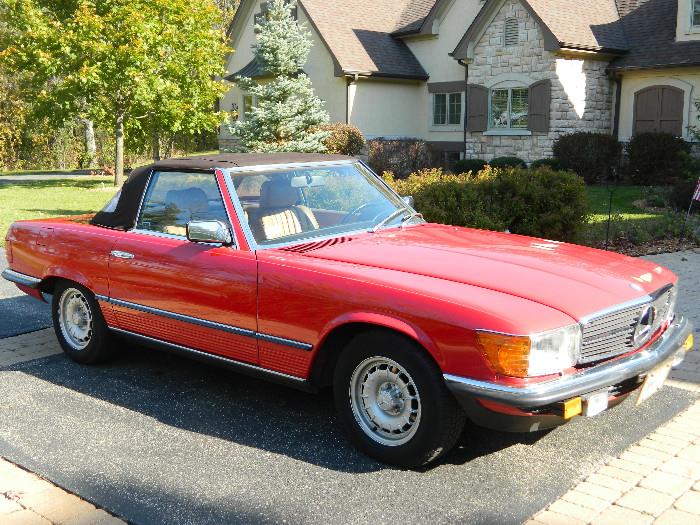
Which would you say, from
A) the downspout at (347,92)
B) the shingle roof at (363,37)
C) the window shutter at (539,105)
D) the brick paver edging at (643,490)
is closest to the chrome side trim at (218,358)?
the brick paver edging at (643,490)

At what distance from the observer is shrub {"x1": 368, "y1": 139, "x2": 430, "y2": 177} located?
23.7m

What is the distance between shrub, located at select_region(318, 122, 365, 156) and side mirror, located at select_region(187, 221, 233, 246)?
17642 mm

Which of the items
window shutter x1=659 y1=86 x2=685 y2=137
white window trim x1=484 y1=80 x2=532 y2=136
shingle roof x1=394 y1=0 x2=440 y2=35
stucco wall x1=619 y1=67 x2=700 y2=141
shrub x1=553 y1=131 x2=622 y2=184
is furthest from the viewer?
shingle roof x1=394 y1=0 x2=440 y2=35

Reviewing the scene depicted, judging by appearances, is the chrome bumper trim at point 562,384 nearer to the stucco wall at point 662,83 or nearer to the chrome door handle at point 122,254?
the chrome door handle at point 122,254

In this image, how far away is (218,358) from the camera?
4.91 meters

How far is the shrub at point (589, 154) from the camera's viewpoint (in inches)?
828

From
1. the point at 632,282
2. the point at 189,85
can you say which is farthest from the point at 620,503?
the point at 189,85

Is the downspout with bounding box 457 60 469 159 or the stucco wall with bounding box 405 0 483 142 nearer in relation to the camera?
the downspout with bounding box 457 60 469 159

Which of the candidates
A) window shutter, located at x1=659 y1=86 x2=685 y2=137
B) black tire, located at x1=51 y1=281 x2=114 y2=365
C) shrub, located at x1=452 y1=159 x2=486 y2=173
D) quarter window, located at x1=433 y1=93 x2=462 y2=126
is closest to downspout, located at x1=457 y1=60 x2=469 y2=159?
quarter window, located at x1=433 y1=93 x2=462 y2=126

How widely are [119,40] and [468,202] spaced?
16.1 m

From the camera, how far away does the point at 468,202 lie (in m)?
10.1

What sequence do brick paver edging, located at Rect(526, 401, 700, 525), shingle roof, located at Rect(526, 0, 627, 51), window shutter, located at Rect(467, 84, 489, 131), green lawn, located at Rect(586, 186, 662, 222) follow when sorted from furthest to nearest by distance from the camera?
window shutter, located at Rect(467, 84, 489, 131) → shingle roof, located at Rect(526, 0, 627, 51) → green lawn, located at Rect(586, 186, 662, 222) → brick paver edging, located at Rect(526, 401, 700, 525)

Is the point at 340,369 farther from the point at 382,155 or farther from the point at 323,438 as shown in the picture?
the point at 382,155

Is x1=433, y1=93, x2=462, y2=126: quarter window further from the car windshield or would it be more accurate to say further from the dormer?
the car windshield
